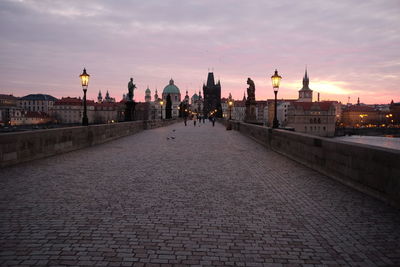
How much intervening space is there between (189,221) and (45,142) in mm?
9462

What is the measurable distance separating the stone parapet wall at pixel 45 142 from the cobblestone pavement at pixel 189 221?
158 cm

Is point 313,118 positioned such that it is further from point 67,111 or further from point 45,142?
point 67,111

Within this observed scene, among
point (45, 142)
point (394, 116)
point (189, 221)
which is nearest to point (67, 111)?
point (45, 142)

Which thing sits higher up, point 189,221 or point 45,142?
point 45,142

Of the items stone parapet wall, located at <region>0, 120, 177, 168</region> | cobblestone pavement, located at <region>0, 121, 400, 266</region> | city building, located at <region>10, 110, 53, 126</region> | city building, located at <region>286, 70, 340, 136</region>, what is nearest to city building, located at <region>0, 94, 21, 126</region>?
city building, located at <region>10, 110, 53, 126</region>

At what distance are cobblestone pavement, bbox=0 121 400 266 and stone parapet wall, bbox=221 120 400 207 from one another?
304mm

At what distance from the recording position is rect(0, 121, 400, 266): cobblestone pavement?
3.94 m

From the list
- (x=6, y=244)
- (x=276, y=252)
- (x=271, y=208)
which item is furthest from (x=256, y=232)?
(x=6, y=244)

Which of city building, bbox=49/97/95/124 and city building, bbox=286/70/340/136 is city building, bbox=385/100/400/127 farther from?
city building, bbox=49/97/95/124

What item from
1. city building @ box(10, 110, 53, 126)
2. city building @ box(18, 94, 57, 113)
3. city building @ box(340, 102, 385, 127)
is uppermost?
city building @ box(18, 94, 57, 113)

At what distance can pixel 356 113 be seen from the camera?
582 feet

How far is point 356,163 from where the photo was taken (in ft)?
24.1

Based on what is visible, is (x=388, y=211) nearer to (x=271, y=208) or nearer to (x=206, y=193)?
Answer: (x=271, y=208)

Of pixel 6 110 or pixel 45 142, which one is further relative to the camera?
pixel 6 110
